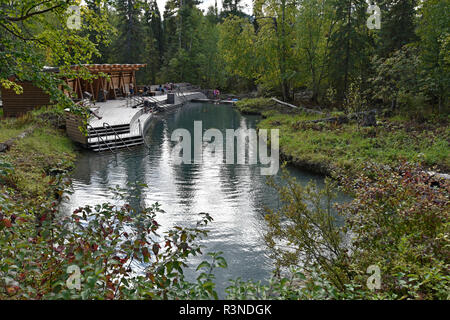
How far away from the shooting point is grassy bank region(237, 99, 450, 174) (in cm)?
1273

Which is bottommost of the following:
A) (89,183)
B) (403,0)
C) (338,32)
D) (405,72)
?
(89,183)

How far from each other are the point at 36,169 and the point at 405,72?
19.5 meters

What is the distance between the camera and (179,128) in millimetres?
24984

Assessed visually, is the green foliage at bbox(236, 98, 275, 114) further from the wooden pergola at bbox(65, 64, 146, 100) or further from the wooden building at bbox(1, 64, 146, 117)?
the wooden building at bbox(1, 64, 146, 117)

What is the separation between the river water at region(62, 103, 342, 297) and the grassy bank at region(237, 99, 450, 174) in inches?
40.3

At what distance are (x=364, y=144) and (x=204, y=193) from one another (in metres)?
7.44

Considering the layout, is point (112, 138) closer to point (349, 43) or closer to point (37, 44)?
point (37, 44)

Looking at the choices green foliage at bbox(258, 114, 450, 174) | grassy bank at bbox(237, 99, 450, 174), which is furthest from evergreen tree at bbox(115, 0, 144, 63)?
green foliage at bbox(258, 114, 450, 174)

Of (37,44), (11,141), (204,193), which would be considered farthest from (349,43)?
(37,44)

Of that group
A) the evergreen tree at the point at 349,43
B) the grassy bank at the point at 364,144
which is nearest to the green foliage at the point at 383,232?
the grassy bank at the point at 364,144

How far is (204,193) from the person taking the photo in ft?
38.5

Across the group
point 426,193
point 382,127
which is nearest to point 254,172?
point 382,127

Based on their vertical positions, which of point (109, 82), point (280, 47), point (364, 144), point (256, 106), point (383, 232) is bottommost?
point (383, 232)
